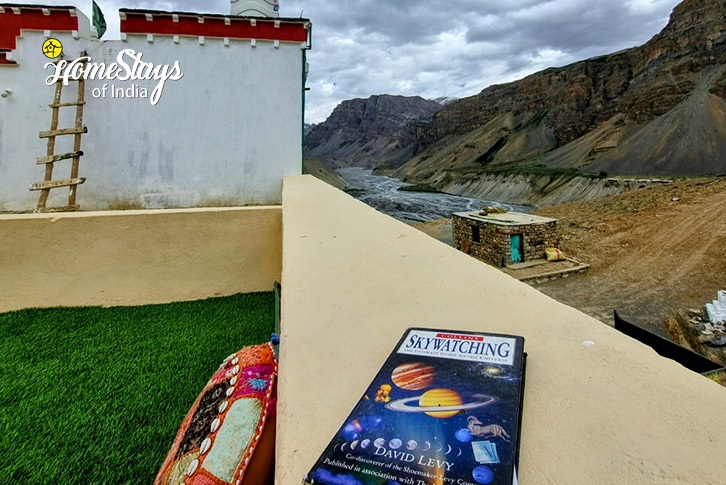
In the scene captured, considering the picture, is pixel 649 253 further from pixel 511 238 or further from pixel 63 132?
pixel 63 132

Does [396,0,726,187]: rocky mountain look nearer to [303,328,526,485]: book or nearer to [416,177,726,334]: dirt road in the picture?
[416,177,726,334]: dirt road

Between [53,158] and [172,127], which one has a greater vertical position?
[172,127]

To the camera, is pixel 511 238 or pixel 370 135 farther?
pixel 370 135

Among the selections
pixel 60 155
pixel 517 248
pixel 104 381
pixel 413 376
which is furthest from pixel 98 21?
pixel 517 248

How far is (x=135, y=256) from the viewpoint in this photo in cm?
435

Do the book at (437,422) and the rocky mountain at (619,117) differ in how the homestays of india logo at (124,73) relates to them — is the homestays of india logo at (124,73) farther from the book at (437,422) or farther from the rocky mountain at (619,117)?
the rocky mountain at (619,117)

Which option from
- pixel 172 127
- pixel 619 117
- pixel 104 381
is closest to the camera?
pixel 104 381

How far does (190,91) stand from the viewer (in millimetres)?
6574

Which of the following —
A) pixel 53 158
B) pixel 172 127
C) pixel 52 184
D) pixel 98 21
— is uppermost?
pixel 98 21

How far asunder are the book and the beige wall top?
0.25ft

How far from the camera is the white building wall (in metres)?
6.11

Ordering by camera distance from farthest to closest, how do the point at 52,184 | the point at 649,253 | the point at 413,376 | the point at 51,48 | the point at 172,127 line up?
1. the point at 649,253
2. the point at 172,127
3. the point at 51,48
4. the point at 52,184
5. the point at 413,376

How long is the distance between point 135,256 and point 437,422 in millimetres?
4497

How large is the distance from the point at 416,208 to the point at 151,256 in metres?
41.5
